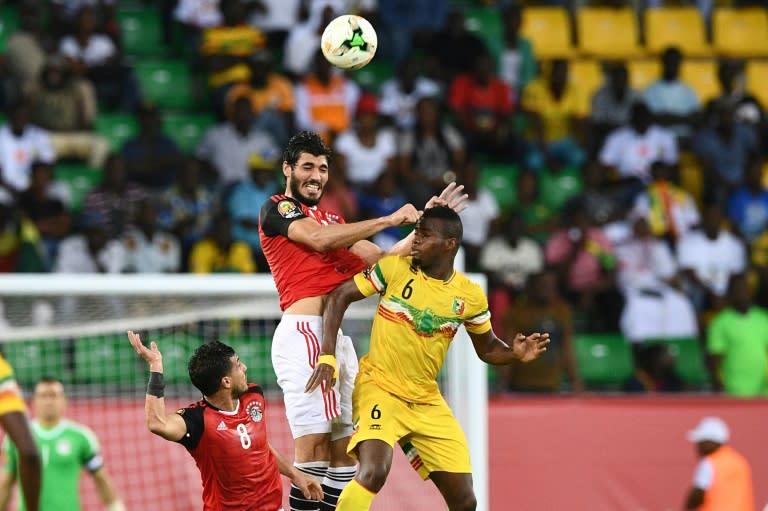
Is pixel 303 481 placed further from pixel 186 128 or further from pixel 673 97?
pixel 673 97

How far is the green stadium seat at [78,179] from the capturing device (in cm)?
1367

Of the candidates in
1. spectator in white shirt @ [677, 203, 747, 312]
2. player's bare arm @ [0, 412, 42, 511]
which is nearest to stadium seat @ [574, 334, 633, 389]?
spectator in white shirt @ [677, 203, 747, 312]

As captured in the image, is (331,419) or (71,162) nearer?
(331,419)

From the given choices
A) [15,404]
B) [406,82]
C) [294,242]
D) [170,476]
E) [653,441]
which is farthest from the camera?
[406,82]

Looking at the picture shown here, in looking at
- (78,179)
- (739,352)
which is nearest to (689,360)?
(739,352)

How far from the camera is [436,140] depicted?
1438 cm

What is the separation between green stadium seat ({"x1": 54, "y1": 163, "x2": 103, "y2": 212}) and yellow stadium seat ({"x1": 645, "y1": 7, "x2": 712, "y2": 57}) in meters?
6.99

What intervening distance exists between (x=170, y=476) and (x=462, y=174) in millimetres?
5088

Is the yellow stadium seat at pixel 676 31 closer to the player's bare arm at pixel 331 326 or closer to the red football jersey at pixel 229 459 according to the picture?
the player's bare arm at pixel 331 326

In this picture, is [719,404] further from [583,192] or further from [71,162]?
[71,162]

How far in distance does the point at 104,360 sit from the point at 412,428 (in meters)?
3.35

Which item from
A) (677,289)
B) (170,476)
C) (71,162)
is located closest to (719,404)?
(677,289)

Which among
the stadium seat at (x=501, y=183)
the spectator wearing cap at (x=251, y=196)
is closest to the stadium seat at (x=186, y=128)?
A: the spectator wearing cap at (x=251, y=196)

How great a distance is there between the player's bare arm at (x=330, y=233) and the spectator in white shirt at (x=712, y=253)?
7.58 metres
